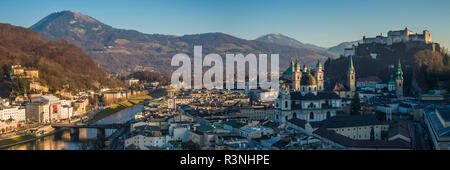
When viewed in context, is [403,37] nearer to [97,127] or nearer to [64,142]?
[97,127]

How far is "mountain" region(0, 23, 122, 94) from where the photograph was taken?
27.6 metres

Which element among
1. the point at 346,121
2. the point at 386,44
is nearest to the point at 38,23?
the point at 386,44

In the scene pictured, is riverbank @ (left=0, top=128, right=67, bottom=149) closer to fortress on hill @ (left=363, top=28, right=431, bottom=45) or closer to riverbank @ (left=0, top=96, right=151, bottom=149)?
riverbank @ (left=0, top=96, right=151, bottom=149)

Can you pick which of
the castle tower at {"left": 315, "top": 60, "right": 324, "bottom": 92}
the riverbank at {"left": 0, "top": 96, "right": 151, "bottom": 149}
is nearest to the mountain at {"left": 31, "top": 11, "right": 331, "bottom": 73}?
the riverbank at {"left": 0, "top": 96, "right": 151, "bottom": 149}

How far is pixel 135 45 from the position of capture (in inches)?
3957

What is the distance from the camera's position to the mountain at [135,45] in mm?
81438

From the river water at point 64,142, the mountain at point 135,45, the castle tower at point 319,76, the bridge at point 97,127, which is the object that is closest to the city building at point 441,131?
the castle tower at point 319,76

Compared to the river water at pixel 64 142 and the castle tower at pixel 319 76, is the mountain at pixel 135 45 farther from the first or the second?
the castle tower at pixel 319 76

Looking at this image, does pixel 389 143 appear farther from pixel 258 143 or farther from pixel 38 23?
pixel 38 23

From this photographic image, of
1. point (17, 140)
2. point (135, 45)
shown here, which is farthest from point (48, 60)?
point (135, 45)

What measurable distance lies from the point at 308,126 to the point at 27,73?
21.4 metres

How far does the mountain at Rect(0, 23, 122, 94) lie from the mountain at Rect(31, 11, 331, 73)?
36.0m

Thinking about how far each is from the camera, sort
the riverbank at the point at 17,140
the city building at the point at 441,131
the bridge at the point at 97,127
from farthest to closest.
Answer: the bridge at the point at 97,127, the riverbank at the point at 17,140, the city building at the point at 441,131

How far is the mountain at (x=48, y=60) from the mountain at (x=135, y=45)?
36.0 meters
